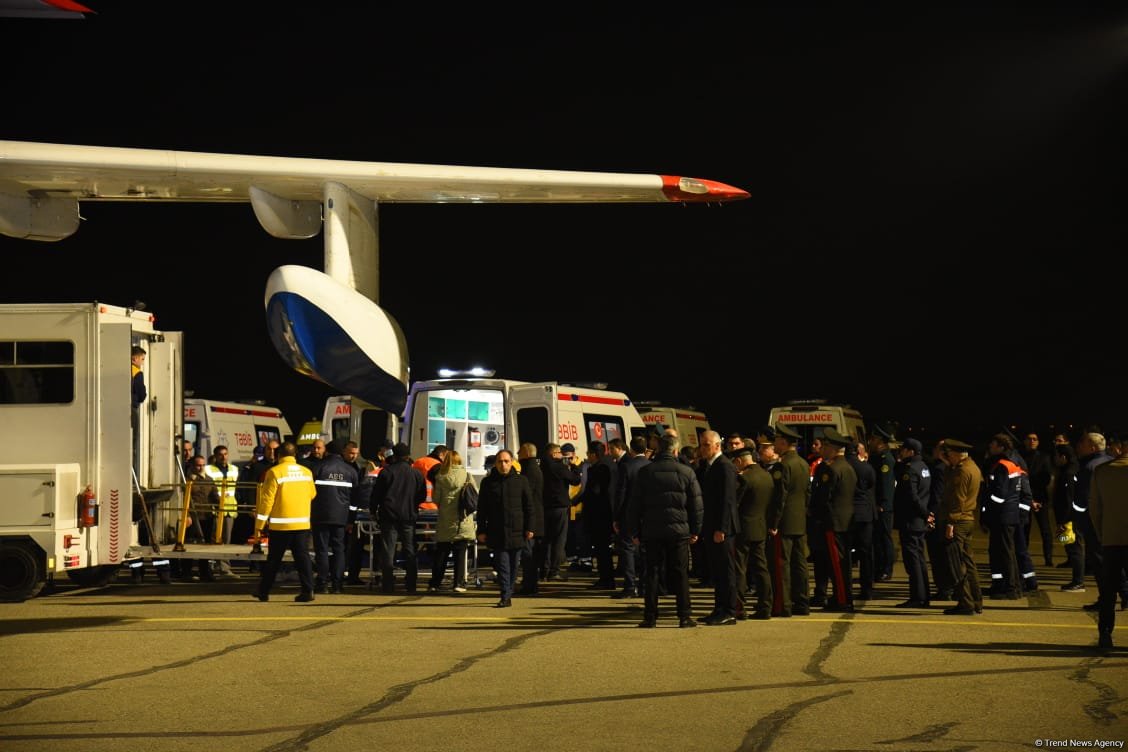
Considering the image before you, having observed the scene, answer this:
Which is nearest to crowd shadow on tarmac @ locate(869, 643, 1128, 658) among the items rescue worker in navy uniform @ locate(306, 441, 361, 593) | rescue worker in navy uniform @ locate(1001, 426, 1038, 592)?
rescue worker in navy uniform @ locate(1001, 426, 1038, 592)

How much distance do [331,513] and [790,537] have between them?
4.84m

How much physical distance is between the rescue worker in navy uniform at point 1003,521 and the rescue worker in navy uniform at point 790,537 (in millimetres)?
2103

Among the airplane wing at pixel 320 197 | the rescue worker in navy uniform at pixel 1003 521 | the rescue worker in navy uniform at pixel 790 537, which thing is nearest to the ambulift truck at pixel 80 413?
the airplane wing at pixel 320 197

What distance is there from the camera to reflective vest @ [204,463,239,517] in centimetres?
1421

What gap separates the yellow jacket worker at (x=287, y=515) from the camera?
12812 millimetres

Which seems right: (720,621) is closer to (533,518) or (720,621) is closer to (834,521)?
(834,521)

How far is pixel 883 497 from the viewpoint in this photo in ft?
49.7

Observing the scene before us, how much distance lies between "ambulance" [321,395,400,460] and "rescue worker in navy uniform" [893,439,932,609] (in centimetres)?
487

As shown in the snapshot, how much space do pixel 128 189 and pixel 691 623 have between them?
5772 mm

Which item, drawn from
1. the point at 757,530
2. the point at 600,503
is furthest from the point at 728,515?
the point at 600,503

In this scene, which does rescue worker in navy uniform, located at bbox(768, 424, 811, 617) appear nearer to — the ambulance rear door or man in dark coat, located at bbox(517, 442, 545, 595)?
man in dark coat, located at bbox(517, 442, 545, 595)

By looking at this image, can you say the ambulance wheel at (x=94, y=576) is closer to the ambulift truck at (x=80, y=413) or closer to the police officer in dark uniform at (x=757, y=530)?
the ambulift truck at (x=80, y=413)

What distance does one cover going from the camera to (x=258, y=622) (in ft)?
37.1

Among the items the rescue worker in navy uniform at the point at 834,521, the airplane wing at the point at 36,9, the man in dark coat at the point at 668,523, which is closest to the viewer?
the airplane wing at the point at 36,9
